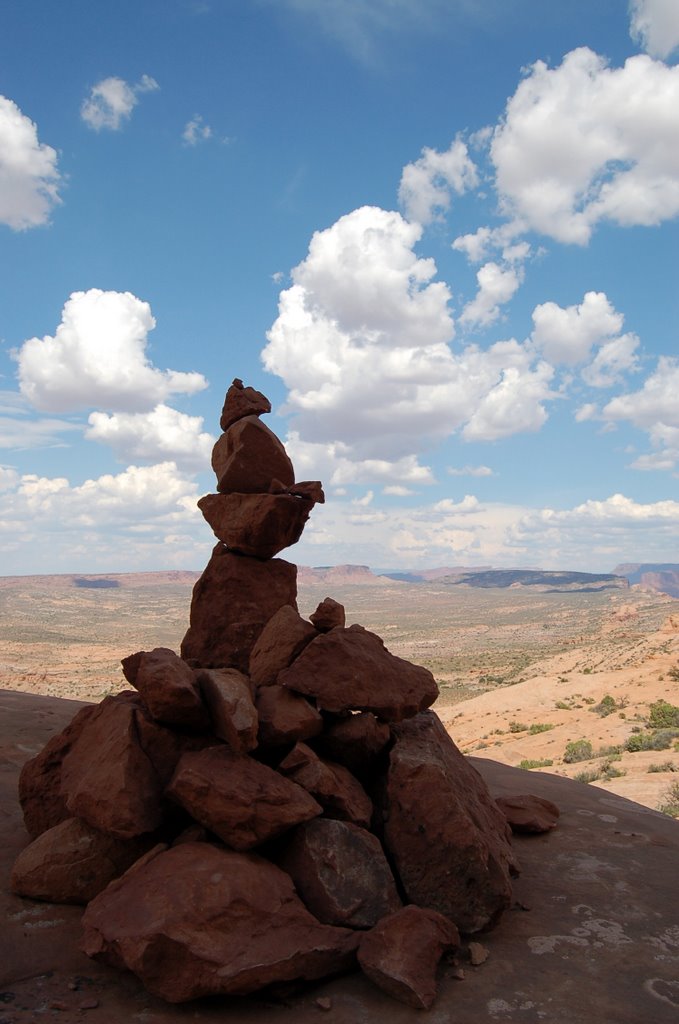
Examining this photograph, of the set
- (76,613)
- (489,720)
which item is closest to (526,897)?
(489,720)

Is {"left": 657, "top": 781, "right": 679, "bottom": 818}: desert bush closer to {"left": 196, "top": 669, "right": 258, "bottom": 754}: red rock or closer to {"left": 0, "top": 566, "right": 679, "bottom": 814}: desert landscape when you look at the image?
{"left": 0, "top": 566, "right": 679, "bottom": 814}: desert landscape

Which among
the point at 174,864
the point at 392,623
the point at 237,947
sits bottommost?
the point at 392,623

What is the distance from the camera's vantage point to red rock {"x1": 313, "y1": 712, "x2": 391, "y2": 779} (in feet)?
24.6

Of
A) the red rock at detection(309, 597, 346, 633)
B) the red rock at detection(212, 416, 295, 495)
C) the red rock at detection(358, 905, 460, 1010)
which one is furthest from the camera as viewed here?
the red rock at detection(212, 416, 295, 495)

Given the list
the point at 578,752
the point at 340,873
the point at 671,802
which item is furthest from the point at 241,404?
the point at 578,752

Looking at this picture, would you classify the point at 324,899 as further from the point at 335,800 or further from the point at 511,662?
the point at 511,662

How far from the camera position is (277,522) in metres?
9.60

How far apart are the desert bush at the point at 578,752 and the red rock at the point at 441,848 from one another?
51.9ft

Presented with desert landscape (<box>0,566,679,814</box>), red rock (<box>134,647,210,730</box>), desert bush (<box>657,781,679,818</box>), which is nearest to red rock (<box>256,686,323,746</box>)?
red rock (<box>134,647,210,730</box>)

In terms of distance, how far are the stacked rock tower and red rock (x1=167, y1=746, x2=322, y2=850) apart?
1cm

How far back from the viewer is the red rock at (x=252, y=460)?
9.98m

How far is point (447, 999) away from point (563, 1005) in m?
0.85

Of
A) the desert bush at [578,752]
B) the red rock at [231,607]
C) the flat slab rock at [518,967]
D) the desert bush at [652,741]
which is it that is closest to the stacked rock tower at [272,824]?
the flat slab rock at [518,967]

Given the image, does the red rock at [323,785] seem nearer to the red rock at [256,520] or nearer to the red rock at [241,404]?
the red rock at [256,520]
